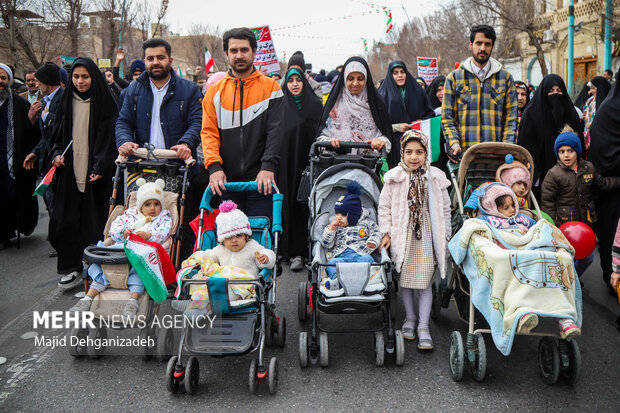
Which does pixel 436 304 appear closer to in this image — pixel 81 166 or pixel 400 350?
pixel 400 350

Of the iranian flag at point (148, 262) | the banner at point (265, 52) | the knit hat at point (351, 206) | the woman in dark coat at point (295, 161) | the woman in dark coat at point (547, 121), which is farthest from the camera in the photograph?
the banner at point (265, 52)

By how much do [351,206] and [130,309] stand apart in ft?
6.24

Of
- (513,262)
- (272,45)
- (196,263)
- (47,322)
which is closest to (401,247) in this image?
(513,262)

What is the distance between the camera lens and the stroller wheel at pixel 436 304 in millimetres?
4367

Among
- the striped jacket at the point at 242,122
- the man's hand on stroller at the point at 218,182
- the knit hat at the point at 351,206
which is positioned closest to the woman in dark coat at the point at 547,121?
the knit hat at the point at 351,206

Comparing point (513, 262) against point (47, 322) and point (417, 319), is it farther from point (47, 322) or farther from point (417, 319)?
point (47, 322)

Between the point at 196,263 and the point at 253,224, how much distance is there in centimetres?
77

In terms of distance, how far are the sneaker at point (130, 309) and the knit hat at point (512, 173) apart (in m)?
3.23

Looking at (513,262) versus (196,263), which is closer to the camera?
(513,262)

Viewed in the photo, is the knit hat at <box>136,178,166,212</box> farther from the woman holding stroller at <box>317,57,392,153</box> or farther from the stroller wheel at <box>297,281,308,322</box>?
the woman holding stroller at <box>317,57,392,153</box>

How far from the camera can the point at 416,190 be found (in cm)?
401

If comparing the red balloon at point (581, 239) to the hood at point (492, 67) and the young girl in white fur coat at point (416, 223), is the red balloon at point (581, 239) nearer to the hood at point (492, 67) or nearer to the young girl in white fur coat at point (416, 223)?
the young girl in white fur coat at point (416, 223)

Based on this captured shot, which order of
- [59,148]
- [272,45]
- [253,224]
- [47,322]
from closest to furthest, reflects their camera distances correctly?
[253,224] → [47,322] → [59,148] → [272,45]

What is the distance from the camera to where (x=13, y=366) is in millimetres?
3814
